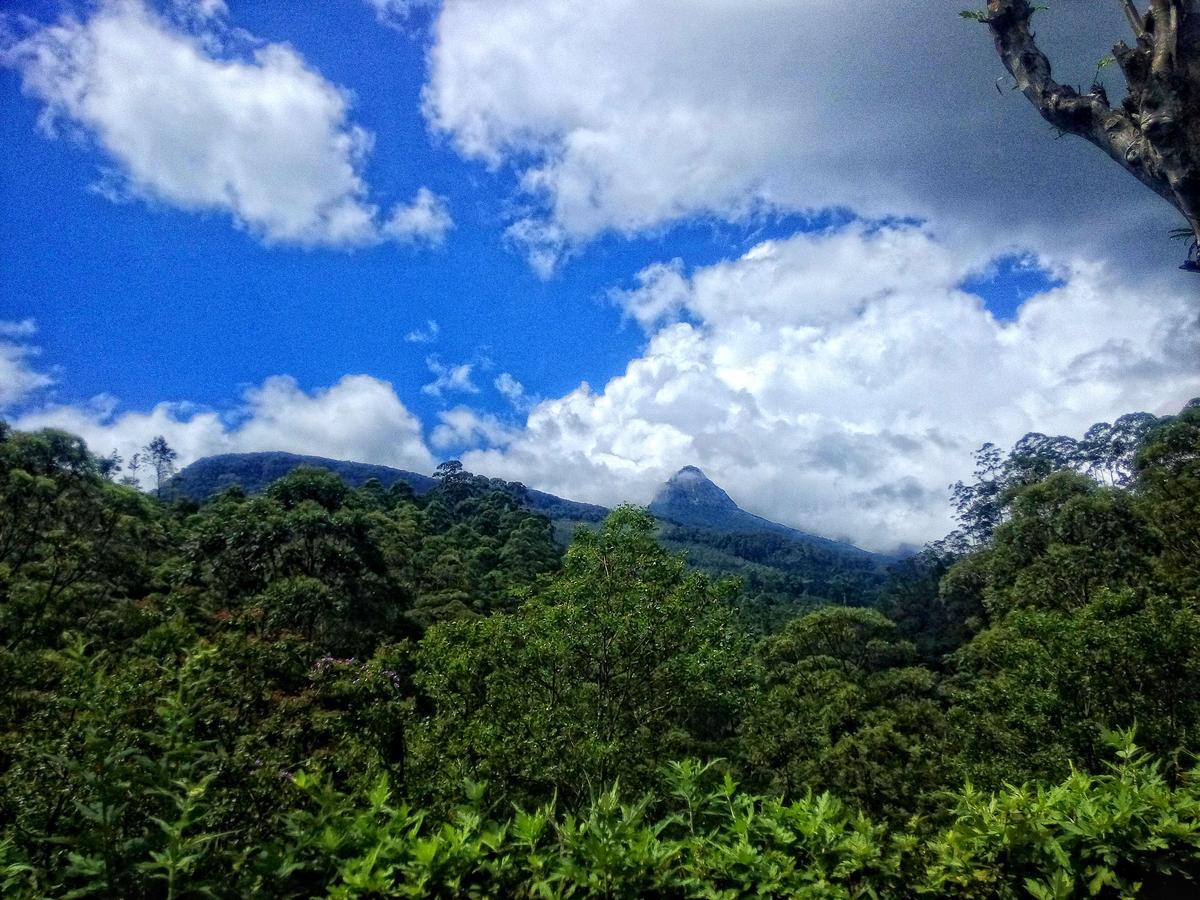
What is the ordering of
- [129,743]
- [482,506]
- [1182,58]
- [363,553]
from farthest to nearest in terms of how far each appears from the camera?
[482,506] → [363,553] → [1182,58] → [129,743]

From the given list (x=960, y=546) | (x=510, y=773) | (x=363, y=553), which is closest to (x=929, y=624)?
(x=960, y=546)

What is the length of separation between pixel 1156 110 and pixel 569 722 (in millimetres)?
7148

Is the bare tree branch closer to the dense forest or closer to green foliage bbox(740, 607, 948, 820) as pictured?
the dense forest

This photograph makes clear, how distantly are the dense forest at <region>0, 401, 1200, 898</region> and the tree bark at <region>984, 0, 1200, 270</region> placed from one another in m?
3.28

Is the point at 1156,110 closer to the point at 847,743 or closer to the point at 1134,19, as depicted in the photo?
the point at 1134,19

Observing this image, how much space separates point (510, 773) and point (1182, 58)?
24.3 feet

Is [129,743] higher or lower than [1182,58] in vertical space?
lower

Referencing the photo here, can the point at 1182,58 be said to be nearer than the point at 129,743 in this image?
No

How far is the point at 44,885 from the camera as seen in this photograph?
1928 millimetres

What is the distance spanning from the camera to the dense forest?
216 centimetres

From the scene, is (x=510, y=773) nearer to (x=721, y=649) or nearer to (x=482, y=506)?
(x=721, y=649)

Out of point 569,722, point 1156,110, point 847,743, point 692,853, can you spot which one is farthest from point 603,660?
point 847,743

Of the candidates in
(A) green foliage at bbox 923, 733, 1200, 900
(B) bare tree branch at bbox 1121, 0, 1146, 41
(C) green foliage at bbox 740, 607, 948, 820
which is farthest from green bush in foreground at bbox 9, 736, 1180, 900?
(C) green foliage at bbox 740, 607, 948, 820

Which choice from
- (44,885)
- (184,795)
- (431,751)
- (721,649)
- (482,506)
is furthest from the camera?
(482,506)
